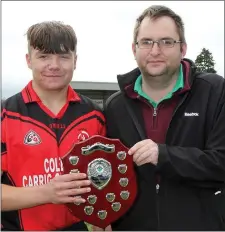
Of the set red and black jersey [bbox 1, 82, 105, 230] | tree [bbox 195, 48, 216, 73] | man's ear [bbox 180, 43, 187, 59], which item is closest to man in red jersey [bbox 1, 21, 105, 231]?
red and black jersey [bbox 1, 82, 105, 230]

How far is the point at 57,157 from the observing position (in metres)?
2.31

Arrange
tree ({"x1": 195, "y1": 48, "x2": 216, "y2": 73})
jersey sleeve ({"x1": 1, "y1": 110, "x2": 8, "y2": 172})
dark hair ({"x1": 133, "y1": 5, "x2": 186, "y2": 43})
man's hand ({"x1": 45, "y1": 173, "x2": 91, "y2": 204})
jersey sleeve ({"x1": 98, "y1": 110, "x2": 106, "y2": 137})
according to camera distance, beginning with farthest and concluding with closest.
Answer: tree ({"x1": 195, "y1": 48, "x2": 216, "y2": 73}), dark hair ({"x1": 133, "y1": 5, "x2": 186, "y2": 43}), jersey sleeve ({"x1": 98, "y1": 110, "x2": 106, "y2": 137}), jersey sleeve ({"x1": 1, "y1": 110, "x2": 8, "y2": 172}), man's hand ({"x1": 45, "y1": 173, "x2": 91, "y2": 204})

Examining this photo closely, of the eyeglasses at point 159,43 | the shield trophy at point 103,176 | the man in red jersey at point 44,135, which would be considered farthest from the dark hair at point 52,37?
the shield trophy at point 103,176

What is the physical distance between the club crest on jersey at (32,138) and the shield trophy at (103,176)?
0.20m

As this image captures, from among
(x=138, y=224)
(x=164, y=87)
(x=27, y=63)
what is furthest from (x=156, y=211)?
(x=27, y=63)

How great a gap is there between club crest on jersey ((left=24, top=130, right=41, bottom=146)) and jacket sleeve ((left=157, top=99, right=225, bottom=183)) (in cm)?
71

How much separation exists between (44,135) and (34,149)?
0.10m

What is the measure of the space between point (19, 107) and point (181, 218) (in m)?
1.21

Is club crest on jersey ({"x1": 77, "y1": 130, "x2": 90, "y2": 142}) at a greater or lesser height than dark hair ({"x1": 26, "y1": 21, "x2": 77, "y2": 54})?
lesser

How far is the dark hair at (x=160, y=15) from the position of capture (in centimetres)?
273

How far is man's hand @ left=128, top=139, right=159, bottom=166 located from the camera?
2312mm

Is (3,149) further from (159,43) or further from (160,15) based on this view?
(160,15)

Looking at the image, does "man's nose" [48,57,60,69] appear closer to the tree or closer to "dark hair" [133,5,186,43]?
"dark hair" [133,5,186,43]

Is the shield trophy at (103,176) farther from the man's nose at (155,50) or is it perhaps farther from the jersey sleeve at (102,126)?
the man's nose at (155,50)
